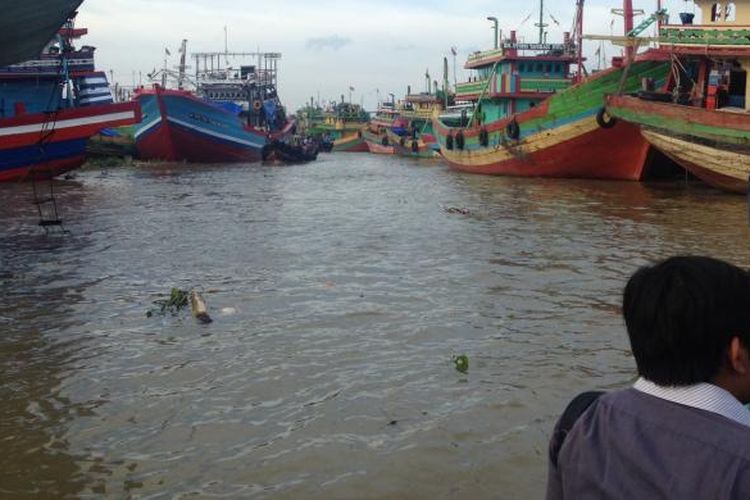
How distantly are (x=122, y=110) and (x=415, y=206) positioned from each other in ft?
31.9

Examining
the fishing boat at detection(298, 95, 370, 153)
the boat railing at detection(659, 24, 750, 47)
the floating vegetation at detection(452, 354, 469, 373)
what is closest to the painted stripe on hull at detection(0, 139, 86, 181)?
the boat railing at detection(659, 24, 750, 47)

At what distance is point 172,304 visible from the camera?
272 inches

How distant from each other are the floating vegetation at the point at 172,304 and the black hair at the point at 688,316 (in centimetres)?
585

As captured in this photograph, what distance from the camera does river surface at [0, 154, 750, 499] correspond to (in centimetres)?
380

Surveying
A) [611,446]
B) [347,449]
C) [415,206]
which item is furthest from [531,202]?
[611,446]

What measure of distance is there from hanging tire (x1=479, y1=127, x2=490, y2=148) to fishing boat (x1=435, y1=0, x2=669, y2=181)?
0.11ft

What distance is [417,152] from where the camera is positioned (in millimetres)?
45875

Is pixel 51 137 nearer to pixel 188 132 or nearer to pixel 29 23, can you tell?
pixel 29 23

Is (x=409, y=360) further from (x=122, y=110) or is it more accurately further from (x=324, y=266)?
(x=122, y=110)

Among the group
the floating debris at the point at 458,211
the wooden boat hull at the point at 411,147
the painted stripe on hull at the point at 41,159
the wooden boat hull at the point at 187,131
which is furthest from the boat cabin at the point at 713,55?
the wooden boat hull at the point at 411,147

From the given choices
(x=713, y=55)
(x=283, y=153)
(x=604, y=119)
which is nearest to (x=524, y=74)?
(x=604, y=119)

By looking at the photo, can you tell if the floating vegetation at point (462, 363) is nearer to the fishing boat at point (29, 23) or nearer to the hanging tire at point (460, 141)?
the fishing boat at point (29, 23)

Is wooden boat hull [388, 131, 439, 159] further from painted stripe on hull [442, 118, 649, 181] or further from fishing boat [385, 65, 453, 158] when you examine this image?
painted stripe on hull [442, 118, 649, 181]

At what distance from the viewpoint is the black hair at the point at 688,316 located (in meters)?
1.32
